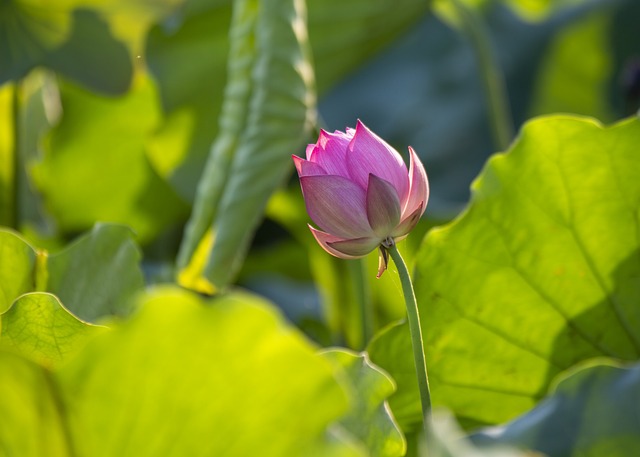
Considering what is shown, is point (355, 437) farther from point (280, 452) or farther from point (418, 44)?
point (418, 44)

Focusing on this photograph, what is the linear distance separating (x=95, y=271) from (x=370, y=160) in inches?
8.9

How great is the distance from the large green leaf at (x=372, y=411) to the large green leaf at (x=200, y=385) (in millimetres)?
98

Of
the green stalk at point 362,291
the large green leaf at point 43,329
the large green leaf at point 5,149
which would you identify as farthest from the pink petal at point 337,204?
the large green leaf at point 5,149

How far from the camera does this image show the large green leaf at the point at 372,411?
1.41 ft

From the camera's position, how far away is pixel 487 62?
105cm

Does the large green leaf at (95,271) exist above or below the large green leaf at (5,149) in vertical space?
above

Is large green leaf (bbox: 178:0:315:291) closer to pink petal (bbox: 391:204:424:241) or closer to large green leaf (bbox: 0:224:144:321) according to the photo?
large green leaf (bbox: 0:224:144:321)

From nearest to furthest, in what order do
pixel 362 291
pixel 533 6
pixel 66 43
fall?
pixel 362 291 → pixel 66 43 → pixel 533 6

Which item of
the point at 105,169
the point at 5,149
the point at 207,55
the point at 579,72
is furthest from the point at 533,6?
the point at 5,149

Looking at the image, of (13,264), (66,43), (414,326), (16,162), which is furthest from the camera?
(66,43)

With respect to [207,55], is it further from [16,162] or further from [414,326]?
[414,326]

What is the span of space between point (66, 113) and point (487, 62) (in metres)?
0.53

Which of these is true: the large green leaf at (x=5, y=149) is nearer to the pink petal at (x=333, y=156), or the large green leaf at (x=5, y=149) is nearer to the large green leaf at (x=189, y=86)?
the large green leaf at (x=189, y=86)

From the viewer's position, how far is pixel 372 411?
1.46 ft
